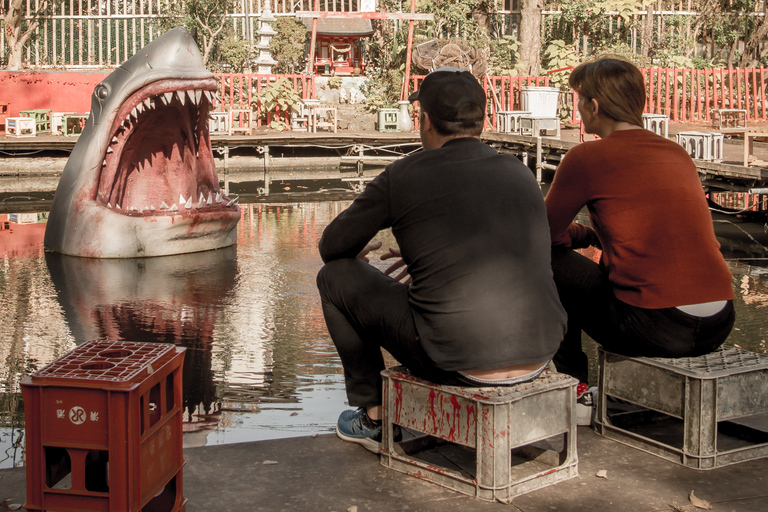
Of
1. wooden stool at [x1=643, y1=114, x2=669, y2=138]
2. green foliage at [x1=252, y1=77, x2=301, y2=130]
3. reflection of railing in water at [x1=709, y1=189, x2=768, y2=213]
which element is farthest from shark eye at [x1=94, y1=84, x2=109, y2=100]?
green foliage at [x1=252, y1=77, x2=301, y2=130]

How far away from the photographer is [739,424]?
3039 mm

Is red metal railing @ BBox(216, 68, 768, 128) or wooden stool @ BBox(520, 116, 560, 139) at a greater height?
red metal railing @ BBox(216, 68, 768, 128)


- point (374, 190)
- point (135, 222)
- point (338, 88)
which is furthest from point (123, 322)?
point (338, 88)

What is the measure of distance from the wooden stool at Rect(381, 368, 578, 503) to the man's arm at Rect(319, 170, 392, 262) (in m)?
0.40

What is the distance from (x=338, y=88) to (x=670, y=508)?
65.9ft

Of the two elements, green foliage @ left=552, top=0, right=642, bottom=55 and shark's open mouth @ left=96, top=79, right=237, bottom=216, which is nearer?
shark's open mouth @ left=96, top=79, right=237, bottom=216

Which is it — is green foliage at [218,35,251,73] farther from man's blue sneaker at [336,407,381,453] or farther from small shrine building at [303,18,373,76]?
man's blue sneaker at [336,407,381,453]

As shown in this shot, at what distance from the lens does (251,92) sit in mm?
19203

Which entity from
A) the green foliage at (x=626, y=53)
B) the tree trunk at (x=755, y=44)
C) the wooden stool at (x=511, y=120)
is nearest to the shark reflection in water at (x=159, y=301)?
the wooden stool at (x=511, y=120)

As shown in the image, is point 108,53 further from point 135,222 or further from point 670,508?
point 670,508

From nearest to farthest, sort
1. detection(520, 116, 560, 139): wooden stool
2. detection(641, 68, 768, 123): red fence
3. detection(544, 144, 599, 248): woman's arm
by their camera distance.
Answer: detection(544, 144, 599, 248): woman's arm, detection(520, 116, 560, 139): wooden stool, detection(641, 68, 768, 123): red fence

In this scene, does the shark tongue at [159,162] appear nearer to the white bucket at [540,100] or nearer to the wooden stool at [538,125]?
the wooden stool at [538,125]

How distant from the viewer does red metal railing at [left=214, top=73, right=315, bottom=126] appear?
18.9 metres

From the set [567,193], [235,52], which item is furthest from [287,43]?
[567,193]
